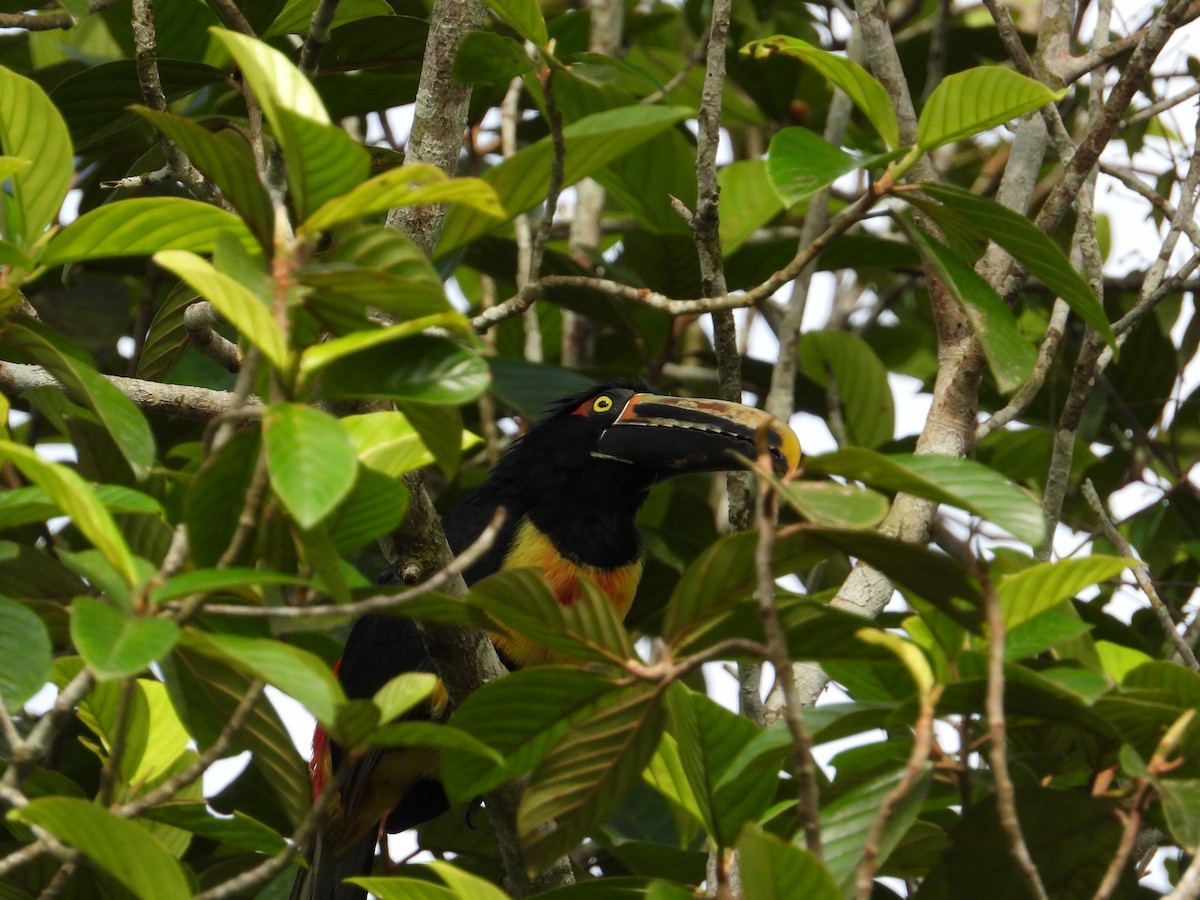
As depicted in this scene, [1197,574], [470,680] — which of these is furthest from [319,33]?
[1197,574]

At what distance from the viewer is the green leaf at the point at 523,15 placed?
8.00ft

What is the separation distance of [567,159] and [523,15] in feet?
1.91

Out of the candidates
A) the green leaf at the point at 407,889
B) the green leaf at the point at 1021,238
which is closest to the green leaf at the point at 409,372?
the green leaf at the point at 407,889

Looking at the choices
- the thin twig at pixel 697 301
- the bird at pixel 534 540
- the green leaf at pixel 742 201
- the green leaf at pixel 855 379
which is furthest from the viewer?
the green leaf at pixel 855 379

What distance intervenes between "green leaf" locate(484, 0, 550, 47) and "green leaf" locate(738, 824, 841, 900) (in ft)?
4.93

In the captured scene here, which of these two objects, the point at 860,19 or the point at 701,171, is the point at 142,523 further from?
the point at 860,19

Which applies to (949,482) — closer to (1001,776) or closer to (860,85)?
(1001,776)

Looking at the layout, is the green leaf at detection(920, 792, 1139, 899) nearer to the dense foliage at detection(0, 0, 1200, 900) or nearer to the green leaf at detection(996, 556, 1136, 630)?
the dense foliage at detection(0, 0, 1200, 900)

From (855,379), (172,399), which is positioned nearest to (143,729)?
(172,399)

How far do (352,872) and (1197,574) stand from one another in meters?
2.67

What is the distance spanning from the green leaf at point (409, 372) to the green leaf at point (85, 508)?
286 mm

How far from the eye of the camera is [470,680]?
274 cm

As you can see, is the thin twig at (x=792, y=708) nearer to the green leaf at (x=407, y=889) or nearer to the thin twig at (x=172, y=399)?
the green leaf at (x=407, y=889)

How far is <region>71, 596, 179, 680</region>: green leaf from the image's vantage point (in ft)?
4.58
